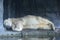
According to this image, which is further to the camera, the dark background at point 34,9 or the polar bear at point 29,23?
the dark background at point 34,9

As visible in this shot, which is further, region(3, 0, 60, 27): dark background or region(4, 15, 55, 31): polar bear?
region(3, 0, 60, 27): dark background

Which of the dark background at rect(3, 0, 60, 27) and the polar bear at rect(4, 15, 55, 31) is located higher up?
the dark background at rect(3, 0, 60, 27)

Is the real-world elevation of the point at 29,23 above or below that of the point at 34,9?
below

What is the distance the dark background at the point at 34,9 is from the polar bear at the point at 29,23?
196mm

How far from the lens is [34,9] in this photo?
12.2 ft

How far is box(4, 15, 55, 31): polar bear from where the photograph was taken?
3332 mm

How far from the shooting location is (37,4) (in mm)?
3725

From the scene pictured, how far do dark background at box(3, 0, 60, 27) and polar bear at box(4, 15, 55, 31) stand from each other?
196 millimetres

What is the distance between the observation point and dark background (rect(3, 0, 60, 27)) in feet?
12.1

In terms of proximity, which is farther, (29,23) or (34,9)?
(34,9)

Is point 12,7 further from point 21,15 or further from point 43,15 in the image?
point 43,15

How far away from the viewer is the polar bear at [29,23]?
333 centimetres

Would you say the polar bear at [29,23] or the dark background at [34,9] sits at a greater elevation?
the dark background at [34,9]

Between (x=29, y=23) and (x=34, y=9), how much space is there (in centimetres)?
35
